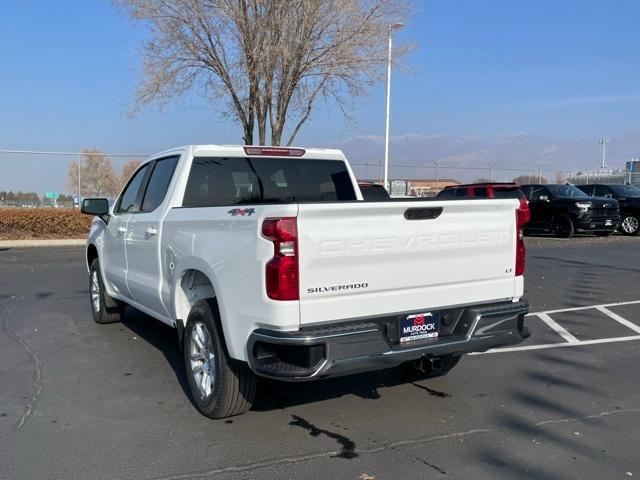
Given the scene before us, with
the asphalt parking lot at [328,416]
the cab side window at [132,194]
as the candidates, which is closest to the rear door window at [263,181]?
the cab side window at [132,194]

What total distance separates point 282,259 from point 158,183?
258cm

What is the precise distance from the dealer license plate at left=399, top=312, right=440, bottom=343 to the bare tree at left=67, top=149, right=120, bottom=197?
758 inches

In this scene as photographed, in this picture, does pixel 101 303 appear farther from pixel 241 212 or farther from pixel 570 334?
pixel 570 334

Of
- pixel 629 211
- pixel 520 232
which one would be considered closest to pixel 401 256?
pixel 520 232

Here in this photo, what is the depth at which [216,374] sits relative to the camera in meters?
4.11

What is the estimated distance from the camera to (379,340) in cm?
372

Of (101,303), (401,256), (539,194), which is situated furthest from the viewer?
(539,194)

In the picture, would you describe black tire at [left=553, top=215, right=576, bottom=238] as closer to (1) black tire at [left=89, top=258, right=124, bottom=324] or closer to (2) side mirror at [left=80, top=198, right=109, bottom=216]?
(1) black tire at [left=89, top=258, right=124, bottom=324]

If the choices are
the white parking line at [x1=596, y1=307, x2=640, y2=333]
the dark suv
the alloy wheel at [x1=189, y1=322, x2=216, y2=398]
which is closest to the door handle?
the alloy wheel at [x1=189, y1=322, x2=216, y2=398]

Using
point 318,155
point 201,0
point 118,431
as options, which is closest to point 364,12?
point 201,0

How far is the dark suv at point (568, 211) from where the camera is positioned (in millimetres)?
19453

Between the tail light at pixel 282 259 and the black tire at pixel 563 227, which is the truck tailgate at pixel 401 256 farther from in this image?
the black tire at pixel 563 227

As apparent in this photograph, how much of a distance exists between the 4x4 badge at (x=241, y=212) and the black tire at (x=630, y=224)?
21.3m

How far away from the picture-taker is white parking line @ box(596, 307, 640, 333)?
706 cm
